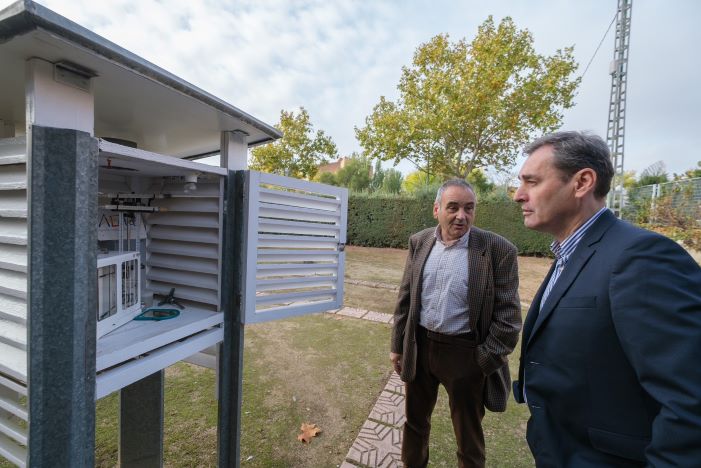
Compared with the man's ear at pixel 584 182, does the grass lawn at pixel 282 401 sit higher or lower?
lower

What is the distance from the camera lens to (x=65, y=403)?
118cm

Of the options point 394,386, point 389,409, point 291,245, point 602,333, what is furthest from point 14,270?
point 394,386

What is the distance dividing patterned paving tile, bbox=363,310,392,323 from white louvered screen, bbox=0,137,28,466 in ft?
16.6

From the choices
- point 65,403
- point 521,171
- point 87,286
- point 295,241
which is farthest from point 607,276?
point 65,403

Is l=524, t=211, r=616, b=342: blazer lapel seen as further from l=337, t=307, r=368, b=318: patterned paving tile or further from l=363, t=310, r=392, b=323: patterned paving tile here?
l=337, t=307, r=368, b=318: patterned paving tile

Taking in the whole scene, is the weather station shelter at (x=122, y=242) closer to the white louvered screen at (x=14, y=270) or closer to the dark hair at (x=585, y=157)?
the white louvered screen at (x=14, y=270)

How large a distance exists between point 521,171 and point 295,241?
143 cm

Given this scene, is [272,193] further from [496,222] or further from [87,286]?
[496,222]

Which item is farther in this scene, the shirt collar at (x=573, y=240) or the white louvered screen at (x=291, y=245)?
the white louvered screen at (x=291, y=245)

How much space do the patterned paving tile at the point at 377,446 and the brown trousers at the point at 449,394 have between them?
0.65 ft

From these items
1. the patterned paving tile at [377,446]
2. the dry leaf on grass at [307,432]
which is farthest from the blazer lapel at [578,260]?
the dry leaf on grass at [307,432]

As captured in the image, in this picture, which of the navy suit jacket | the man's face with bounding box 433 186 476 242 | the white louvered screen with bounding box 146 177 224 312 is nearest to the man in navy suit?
the navy suit jacket

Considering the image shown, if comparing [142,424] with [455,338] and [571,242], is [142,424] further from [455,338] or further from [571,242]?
[571,242]

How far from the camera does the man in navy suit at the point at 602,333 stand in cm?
91
